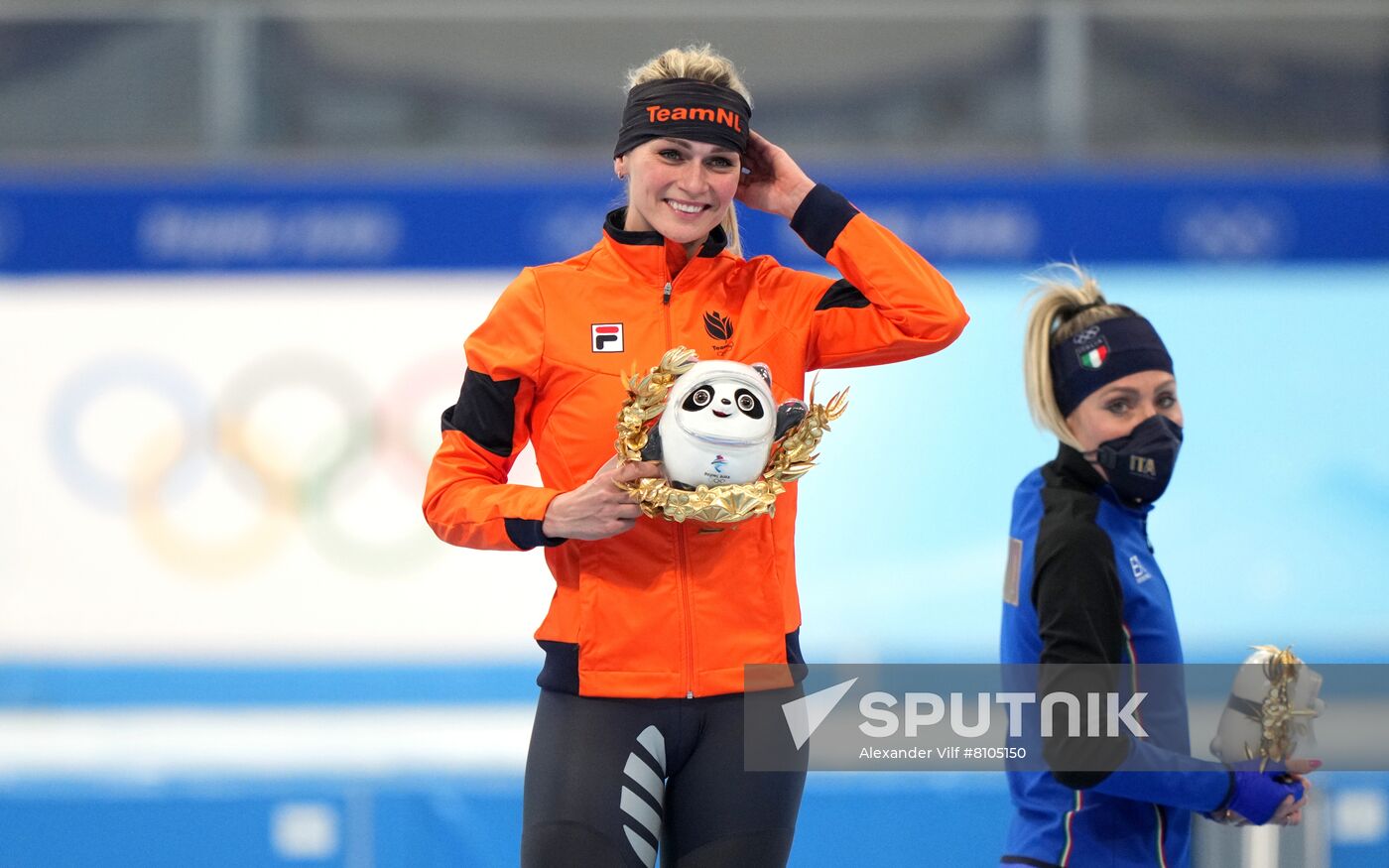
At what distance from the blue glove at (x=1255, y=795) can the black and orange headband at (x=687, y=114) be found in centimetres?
120

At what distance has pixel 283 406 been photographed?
20.6 feet

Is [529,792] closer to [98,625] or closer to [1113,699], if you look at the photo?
[1113,699]

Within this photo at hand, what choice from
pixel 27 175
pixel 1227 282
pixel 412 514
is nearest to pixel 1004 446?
pixel 1227 282

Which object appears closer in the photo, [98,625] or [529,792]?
[529,792]

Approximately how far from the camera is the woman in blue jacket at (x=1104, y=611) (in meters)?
2.22

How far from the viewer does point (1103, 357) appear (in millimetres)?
2473

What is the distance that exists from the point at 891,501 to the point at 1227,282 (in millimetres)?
1544

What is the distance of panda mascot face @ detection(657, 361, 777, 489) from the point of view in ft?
6.62

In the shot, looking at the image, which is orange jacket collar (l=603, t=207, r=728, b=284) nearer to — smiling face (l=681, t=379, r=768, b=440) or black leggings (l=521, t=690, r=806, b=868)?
smiling face (l=681, t=379, r=768, b=440)

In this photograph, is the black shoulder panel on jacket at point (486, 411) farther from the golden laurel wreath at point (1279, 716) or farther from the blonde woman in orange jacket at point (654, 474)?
the golden laurel wreath at point (1279, 716)

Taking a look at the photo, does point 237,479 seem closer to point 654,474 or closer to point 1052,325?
point 1052,325

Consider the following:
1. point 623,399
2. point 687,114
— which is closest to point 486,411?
point 623,399

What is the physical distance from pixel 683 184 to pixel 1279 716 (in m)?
1.23

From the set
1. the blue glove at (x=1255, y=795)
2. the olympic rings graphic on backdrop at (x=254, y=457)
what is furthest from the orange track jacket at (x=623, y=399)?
the olympic rings graphic on backdrop at (x=254, y=457)
